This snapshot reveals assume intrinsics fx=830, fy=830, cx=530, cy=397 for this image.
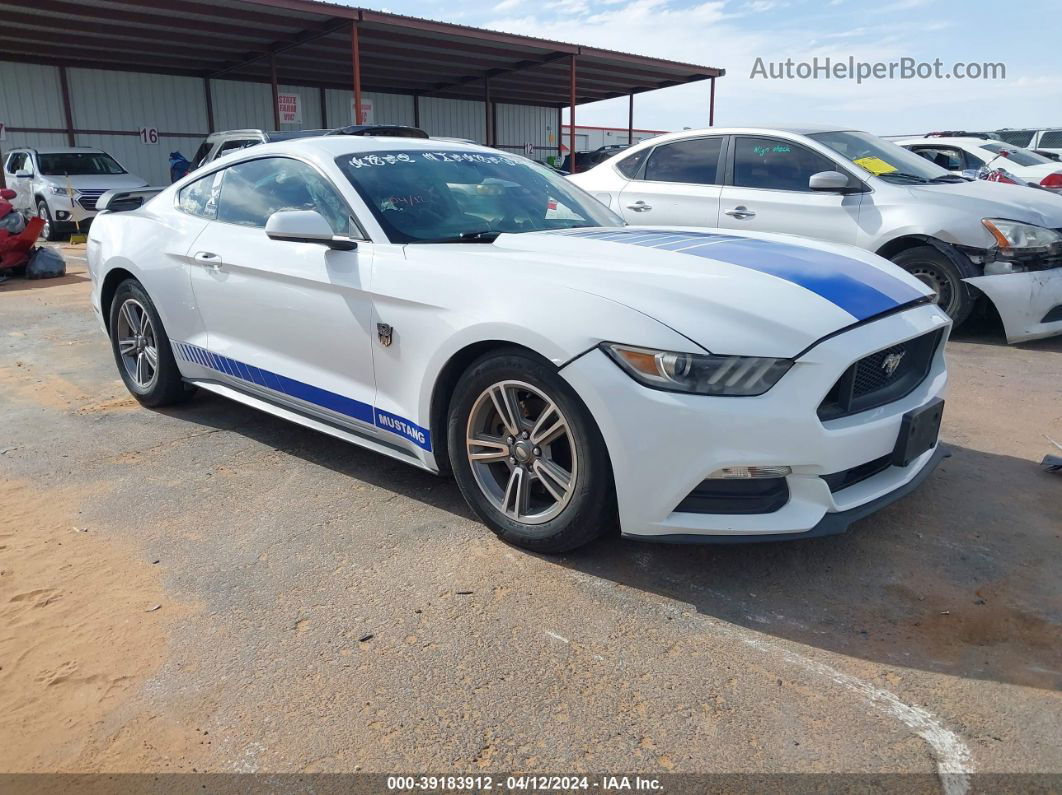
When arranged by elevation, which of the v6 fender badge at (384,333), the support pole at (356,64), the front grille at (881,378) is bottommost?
the front grille at (881,378)

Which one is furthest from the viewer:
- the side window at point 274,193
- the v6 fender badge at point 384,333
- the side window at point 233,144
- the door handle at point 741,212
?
the side window at point 233,144

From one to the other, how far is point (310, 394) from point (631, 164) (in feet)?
15.7

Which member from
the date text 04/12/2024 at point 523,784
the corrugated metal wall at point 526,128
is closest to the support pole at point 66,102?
the corrugated metal wall at point 526,128

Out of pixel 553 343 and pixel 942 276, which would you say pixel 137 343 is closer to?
pixel 553 343

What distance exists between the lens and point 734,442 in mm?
2521

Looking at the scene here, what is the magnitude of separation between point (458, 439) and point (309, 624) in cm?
86

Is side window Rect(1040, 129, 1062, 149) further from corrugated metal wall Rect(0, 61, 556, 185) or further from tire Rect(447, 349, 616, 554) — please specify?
tire Rect(447, 349, 616, 554)

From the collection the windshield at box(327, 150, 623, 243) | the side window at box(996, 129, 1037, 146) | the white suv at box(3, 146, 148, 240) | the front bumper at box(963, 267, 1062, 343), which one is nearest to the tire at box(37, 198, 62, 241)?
the white suv at box(3, 146, 148, 240)

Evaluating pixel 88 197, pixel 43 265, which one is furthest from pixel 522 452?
pixel 88 197

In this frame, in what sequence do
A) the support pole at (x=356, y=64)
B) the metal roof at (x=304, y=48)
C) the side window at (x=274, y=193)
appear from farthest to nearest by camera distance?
the support pole at (x=356, y=64) < the metal roof at (x=304, y=48) < the side window at (x=274, y=193)

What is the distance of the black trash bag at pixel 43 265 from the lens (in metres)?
10.0

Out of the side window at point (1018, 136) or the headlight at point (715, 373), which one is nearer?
the headlight at point (715, 373)

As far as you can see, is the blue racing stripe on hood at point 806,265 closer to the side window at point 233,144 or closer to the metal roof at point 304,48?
the side window at point 233,144

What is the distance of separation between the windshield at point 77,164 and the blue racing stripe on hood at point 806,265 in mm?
14643
